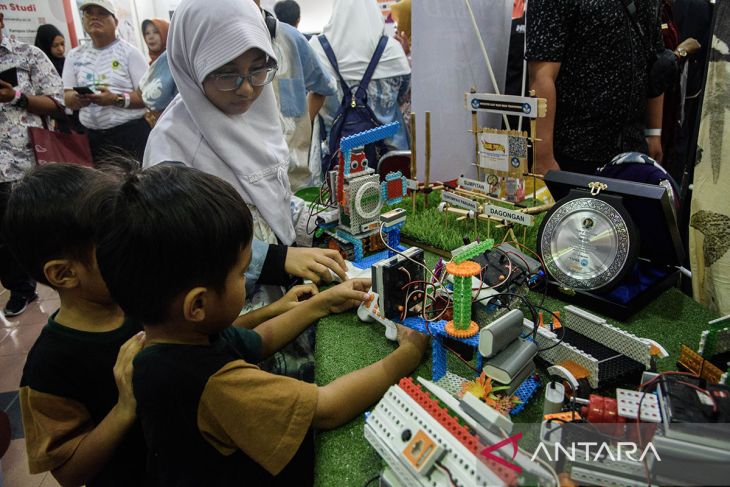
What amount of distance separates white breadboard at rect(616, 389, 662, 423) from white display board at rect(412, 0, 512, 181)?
2016 millimetres

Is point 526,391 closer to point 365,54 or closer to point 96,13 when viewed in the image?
point 365,54

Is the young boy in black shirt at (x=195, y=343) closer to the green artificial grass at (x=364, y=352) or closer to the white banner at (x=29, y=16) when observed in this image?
the green artificial grass at (x=364, y=352)

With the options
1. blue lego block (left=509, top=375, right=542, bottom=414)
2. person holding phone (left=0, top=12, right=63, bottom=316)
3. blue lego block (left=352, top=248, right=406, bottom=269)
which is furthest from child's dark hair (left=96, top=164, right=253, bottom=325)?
person holding phone (left=0, top=12, right=63, bottom=316)

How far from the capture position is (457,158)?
2734 mm

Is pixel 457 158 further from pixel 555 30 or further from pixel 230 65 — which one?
pixel 230 65

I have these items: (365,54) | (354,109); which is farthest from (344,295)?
(365,54)

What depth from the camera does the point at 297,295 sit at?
4.52 ft

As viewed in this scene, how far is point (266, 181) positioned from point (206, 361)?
89 cm

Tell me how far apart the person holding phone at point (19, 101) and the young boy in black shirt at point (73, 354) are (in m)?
2.13

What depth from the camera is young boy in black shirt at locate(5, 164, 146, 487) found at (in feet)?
3.09

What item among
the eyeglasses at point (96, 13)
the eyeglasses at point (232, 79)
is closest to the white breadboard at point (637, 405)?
the eyeglasses at point (232, 79)

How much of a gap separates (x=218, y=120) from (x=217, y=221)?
79cm

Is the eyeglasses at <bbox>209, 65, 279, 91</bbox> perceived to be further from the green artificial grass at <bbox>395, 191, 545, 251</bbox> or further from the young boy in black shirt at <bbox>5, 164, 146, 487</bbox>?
the green artificial grass at <bbox>395, 191, 545, 251</bbox>

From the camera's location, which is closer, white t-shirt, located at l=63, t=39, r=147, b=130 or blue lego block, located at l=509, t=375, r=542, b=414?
blue lego block, located at l=509, t=375, r=542, b=414
